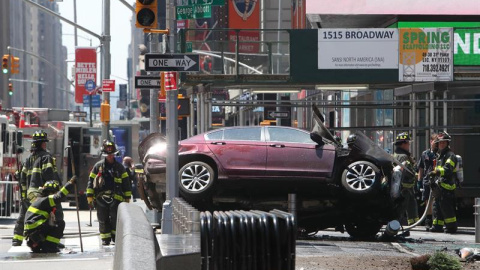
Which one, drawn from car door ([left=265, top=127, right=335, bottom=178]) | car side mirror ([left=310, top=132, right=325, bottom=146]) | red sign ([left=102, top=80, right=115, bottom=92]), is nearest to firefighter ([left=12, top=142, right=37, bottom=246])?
car door ([left=265, top=127, right=335, bottom=178])

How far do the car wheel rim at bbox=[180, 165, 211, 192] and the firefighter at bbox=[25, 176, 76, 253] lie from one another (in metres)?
1.92

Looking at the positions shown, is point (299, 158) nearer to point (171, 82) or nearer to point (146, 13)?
point (171, 82)

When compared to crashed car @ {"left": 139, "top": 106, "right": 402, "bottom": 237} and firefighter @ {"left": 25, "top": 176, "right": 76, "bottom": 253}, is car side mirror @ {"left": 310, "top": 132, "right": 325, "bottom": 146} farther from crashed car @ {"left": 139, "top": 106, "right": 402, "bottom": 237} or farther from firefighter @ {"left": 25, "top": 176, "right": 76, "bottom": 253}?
firefighter @ {"left": 25, "top": 176, "right": 76, "bottom": 253}

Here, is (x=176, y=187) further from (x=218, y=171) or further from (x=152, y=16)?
(x=152, y=16)

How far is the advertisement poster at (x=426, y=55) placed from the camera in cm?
2161

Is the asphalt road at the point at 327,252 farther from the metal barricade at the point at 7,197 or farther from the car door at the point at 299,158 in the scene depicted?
the metal barricade at the point at 7,197

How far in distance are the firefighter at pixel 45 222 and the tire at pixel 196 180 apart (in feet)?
6.22

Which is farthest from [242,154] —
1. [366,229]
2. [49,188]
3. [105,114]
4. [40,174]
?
[105,114]

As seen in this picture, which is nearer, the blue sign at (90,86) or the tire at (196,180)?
the tire at (196,180)

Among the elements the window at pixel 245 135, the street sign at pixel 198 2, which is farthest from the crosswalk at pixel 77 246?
the street sign at pixel 198 2

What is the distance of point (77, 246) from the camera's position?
1855cm

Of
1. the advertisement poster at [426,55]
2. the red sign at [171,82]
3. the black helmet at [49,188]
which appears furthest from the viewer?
the advertisement poster at [426,55]

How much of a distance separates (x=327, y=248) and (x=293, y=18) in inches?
1125

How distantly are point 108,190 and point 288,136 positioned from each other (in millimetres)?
3104
